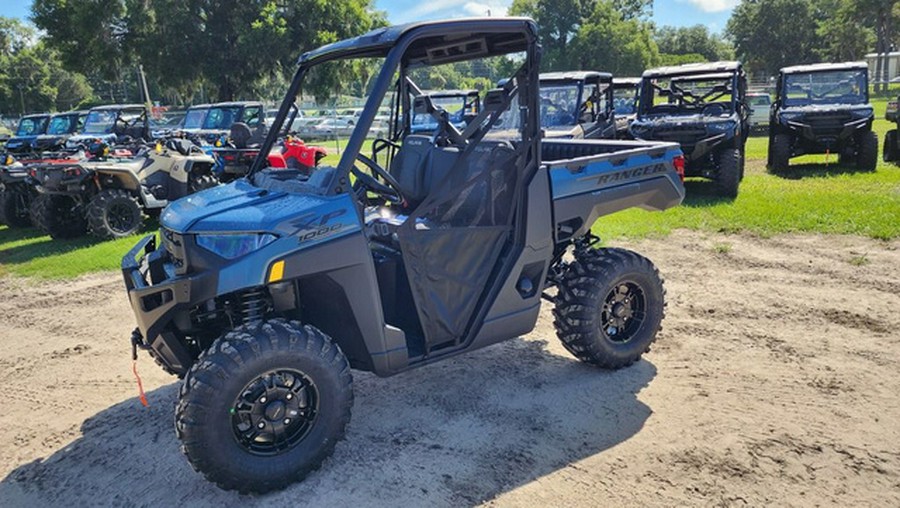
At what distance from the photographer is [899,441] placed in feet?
11.9

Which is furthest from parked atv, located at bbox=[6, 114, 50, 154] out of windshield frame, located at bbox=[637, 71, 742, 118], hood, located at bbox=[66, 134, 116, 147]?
windshield frame, located at bbox=[637, 71, 742, 118]

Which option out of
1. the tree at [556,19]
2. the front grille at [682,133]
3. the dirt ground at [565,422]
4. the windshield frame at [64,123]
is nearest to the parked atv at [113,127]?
the windshield frame at [64,123]

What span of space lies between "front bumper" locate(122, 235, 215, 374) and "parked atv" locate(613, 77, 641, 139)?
10322 mm

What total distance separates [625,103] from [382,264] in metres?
19.2

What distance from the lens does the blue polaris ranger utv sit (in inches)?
129

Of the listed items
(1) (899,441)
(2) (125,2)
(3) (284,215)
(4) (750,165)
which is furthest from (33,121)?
(1) (899,441)

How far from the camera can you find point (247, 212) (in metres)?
3.49

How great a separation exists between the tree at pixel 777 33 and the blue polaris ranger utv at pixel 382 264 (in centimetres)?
6117

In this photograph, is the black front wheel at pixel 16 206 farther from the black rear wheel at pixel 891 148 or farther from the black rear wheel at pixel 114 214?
the black rear wheel at pixel 891 148

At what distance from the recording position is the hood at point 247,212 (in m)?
3.36

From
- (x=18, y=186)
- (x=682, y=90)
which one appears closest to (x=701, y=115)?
(x=682, y=90)

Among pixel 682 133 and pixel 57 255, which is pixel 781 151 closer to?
pixel 682 133

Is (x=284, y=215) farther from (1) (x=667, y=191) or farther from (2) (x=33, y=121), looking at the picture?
(2) (x=33, y=121)

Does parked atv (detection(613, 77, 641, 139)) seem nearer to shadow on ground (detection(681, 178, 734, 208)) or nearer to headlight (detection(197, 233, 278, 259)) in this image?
shadow on ground (detection(681, 178, 734, 208))
